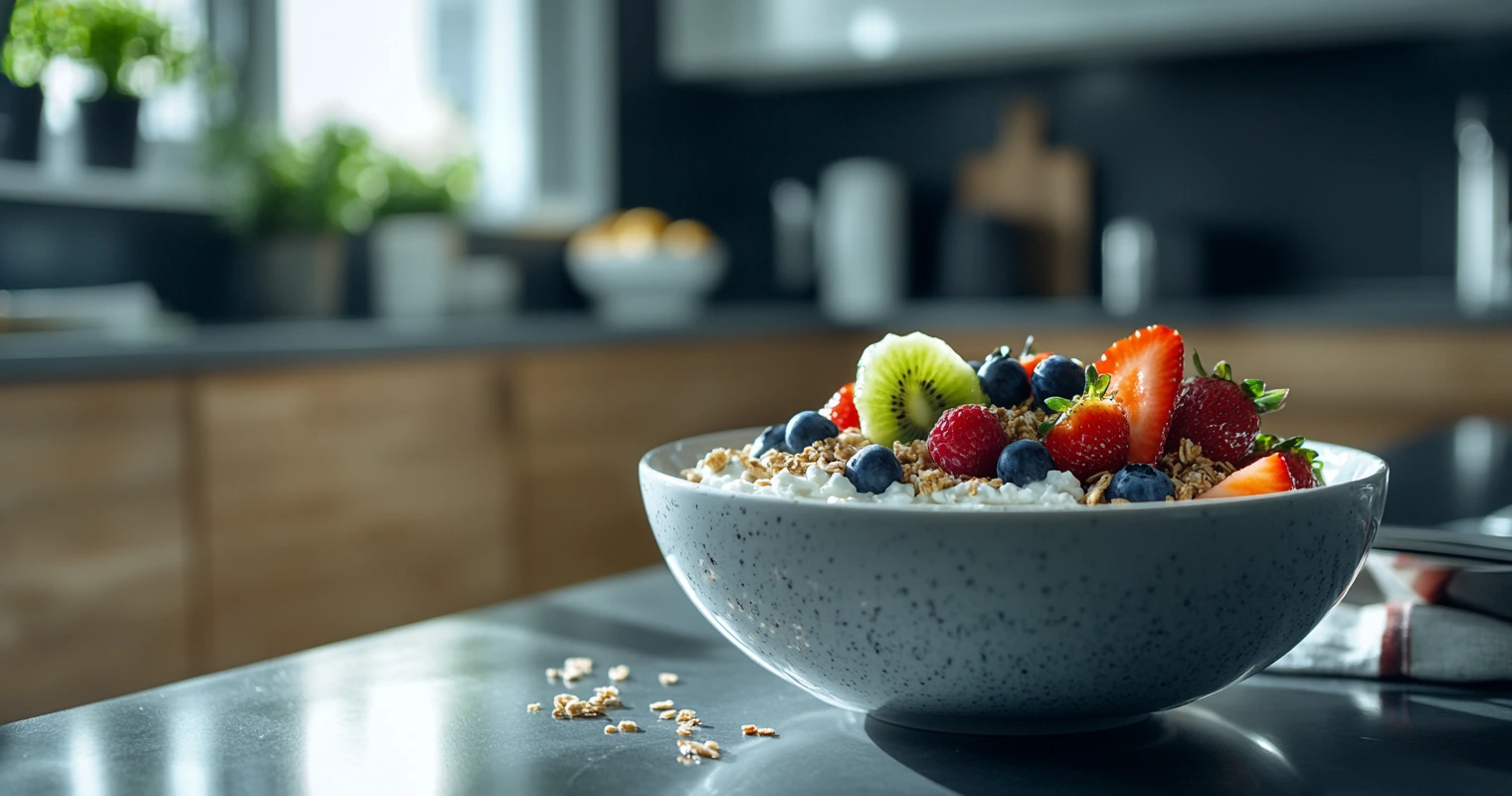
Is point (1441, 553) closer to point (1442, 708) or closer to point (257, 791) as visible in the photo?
point (1442, 708)

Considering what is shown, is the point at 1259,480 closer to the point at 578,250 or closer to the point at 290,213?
the point at 290,213

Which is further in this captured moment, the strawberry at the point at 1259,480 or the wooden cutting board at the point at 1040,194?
the wooden cutting board at the point at 1040,194

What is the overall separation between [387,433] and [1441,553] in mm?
1826

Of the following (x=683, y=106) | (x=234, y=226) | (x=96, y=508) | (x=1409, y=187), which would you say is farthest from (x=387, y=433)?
(x=1409, y=187)

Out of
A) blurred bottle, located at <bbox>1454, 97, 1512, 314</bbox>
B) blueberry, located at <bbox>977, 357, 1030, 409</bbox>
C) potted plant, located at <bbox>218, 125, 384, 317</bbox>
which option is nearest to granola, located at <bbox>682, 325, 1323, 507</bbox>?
blueberry, located at <bbox>977, 357, 1030, 409</bbox>

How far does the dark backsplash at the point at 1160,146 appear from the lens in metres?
3.33

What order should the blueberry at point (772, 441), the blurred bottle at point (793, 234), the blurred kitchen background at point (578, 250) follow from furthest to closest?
1. the blurred bottle at point (793, 234)
2. the blurred kitchen background at point (578, 250)
3. the blueberry at point (772, 441)

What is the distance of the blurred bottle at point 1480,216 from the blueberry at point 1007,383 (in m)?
2.71

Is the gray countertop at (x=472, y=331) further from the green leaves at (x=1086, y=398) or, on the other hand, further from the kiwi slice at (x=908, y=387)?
the green leaves at (x=1086, y=398)

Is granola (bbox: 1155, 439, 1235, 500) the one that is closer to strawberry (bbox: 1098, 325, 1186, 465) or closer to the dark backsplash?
strawberry (bbox: 1098, 325, 1186, 465)

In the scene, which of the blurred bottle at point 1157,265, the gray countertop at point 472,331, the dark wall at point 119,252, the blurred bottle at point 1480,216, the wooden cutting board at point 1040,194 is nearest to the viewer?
the gray countertop at point 472,331

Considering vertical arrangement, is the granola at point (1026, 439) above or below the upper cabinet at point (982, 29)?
below

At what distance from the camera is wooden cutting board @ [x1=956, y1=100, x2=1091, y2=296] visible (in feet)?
12.2

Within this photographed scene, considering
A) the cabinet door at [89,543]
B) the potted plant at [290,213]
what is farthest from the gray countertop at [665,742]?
the potted plant at [290,213]
